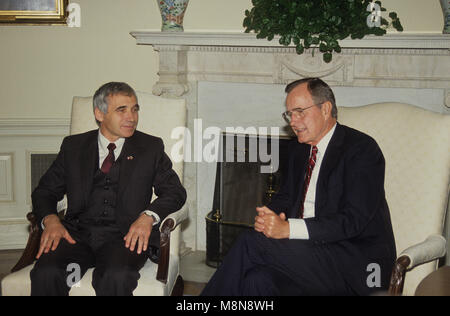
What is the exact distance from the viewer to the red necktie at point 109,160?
8.93ft

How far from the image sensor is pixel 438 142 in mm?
2586

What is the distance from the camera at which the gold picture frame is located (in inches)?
164

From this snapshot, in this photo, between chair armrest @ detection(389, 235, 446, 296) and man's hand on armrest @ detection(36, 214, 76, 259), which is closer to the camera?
chair armrest @ detection(389, 235, 446, 296)

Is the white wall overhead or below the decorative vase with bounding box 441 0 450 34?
below

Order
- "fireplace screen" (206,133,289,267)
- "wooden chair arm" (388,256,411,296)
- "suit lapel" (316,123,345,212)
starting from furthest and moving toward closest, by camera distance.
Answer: "fireplace screen" (206,133,289,267) < "suit lapel" (316,123,345,212) < "wooden chair arm" (388,256,411,296)

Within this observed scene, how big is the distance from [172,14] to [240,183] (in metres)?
1.32

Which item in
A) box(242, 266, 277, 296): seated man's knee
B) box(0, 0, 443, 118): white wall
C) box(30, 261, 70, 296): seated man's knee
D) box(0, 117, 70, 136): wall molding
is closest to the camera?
box(242, 266, 277, 296): seated man's knee

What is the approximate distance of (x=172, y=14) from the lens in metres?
3.79

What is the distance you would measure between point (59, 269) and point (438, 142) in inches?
72.9

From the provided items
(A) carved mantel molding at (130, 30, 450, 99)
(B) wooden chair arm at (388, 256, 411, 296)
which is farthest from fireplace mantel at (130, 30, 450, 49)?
(B) wooden chair arm at (388, 256, 411, 296)

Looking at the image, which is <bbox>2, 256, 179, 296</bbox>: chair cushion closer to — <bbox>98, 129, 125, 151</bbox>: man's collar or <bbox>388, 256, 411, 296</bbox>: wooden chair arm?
<bbox>98, 129, 125, 151</bbox>: man's collar

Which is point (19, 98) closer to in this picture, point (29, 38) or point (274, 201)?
point (29, 38)

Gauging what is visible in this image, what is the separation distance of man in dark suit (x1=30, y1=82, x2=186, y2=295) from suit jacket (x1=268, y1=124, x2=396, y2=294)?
2.51 ft
